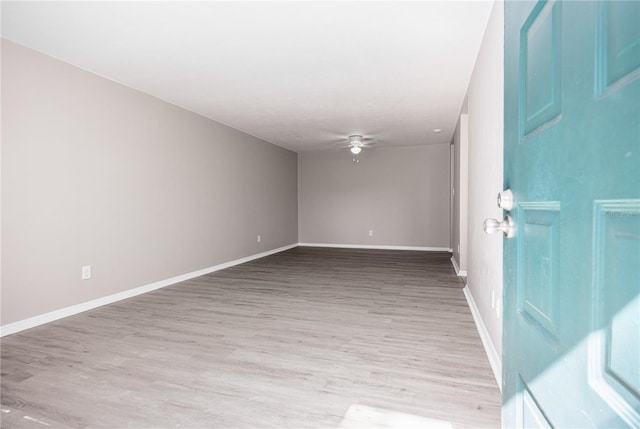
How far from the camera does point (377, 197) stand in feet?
26.2

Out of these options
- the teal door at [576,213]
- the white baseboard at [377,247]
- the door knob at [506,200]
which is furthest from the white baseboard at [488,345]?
the white baseboard at [377,247]

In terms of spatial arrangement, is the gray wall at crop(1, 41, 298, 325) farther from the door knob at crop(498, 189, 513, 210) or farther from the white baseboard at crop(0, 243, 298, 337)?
the door knob at crop(498, 189, 513, 210)

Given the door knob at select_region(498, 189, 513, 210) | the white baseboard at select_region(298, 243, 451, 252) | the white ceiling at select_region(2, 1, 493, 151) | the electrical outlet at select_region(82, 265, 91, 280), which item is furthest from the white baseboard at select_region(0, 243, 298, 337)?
the door knob at select_region(498, 189, 513, 210)

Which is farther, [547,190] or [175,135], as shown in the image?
[175,135]

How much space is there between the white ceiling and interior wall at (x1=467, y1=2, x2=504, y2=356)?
0.25 meters

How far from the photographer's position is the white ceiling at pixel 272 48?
2334 mm

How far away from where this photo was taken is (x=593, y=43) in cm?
45

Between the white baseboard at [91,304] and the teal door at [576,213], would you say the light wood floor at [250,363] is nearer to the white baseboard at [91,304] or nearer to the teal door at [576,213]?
the white baseboard at [91,304]

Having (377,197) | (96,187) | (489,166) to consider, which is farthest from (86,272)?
(377,197)

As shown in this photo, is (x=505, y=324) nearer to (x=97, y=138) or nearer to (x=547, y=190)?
(x=547, y=190)

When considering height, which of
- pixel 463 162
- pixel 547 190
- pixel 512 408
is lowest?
pixel 512 408

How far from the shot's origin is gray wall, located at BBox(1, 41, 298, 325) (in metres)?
2.77

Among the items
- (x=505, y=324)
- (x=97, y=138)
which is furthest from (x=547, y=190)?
(x=97, y=138)

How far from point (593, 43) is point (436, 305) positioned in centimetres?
320
